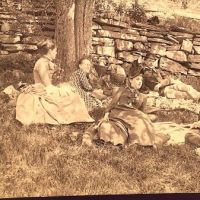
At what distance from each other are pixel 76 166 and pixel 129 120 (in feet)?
1.91

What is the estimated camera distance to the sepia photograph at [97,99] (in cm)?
392

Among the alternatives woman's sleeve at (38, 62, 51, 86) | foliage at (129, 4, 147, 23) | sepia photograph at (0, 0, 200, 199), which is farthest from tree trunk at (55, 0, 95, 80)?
foliage at (129, 4, 147, 23)

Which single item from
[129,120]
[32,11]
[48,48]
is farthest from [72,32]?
[129,120]

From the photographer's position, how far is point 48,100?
4.03 metres

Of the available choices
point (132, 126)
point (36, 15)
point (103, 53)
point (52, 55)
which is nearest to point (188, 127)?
point (132, 126)

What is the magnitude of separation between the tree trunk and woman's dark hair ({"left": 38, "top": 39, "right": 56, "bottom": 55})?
0.05 meters

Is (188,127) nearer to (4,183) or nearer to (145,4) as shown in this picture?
(145,4)

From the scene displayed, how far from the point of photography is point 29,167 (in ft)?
12.6

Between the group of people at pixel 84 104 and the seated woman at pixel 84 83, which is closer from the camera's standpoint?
the group of people at pixel 84 104

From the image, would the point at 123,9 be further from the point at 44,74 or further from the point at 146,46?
the point at 44,74

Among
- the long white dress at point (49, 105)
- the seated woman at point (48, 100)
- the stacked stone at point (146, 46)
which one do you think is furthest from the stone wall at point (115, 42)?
the long white dress at point (49, 105)

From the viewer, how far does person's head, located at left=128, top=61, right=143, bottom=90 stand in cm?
424

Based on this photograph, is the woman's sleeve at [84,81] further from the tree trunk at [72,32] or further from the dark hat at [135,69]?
the dark hat at [135,69]

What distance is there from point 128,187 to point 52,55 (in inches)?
46.7
